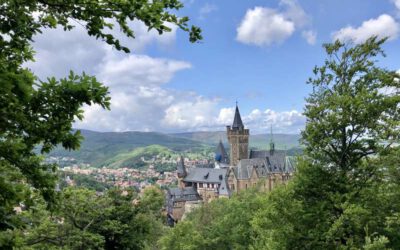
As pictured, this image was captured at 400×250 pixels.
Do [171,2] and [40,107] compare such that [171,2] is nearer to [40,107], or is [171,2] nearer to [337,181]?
[40,107]

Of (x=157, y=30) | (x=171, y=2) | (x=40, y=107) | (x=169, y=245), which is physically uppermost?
(x=171, y=2)

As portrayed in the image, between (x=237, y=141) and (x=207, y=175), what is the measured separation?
42.5 feet

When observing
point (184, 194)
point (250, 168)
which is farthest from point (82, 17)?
point (184, 194)

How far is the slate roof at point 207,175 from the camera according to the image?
319 ft

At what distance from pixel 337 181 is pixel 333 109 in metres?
2.60

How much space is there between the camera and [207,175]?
325 feet

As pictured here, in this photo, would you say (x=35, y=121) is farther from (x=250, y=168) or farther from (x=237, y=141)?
(x=237, y=141)

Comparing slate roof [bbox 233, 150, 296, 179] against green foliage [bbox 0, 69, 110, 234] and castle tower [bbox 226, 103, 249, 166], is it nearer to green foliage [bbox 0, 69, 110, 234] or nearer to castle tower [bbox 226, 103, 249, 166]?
castle tower [bbox 226, 103, 249, 166]

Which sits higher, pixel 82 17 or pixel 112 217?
pixel 82 17

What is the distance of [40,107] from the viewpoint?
5156 mm

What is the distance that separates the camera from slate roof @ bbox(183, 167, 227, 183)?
9719cm

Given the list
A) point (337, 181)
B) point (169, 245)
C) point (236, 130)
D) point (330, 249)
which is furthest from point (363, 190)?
point (236, 130)

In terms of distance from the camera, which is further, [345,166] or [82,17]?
[345,166]

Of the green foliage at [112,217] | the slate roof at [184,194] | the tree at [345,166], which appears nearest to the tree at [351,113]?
the tree at [345,166]
